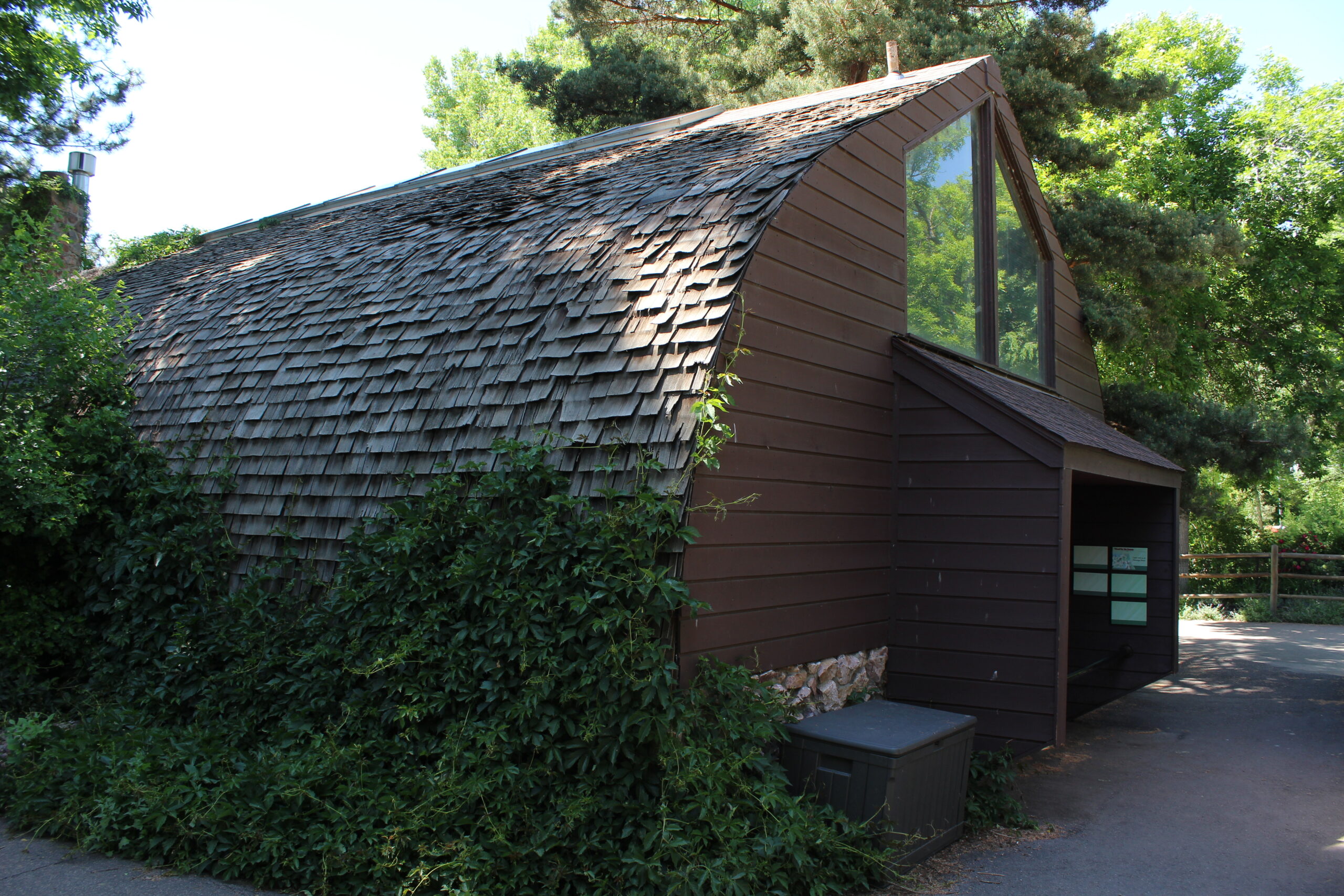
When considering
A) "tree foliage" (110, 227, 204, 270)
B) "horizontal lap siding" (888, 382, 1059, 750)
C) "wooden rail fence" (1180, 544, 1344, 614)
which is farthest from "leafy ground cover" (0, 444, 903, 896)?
"wooden rail fence" (1180, 544, 1344, 614)

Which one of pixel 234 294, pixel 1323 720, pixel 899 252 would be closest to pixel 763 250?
pixel 899 252

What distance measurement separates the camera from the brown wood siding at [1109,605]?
775 cm

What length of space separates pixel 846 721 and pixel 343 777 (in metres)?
2.67

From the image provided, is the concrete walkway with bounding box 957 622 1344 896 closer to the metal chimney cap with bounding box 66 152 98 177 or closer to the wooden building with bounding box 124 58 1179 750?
the wooden building with bounding box 124 58 1179 750

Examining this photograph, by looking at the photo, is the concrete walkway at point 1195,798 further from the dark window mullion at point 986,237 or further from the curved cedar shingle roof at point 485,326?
the dark window mullion at point 986,237

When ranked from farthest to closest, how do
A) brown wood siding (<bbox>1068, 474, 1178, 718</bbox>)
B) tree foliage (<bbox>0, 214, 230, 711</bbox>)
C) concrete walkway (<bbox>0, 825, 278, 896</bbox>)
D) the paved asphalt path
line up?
brown wood siding (<bbox>1068, 474, 1178, 718</bbox>) < tree foliage (<bbox>0, 214, 230, 711</bbox>) < the paved asphalt path < concrete walkway (<bbox>0, 825, 278, 896</bbox>)

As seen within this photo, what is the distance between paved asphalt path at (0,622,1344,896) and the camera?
14.0 ft

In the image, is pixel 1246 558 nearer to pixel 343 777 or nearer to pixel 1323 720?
pixel 1323 720

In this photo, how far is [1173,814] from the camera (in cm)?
559

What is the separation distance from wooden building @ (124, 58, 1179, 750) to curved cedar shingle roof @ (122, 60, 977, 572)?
3 centimetres

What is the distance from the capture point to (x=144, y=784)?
4.58 meters

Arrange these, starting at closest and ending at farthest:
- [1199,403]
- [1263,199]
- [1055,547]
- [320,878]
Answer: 1. [320,878]
2. [1055,547]
3. [1199,403]
4. [1263,199]

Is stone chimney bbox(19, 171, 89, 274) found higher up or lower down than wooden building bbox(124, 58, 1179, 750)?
higher up

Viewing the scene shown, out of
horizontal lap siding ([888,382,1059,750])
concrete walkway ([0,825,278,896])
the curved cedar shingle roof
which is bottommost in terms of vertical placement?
concrete walkway ([0,825,278,896])
